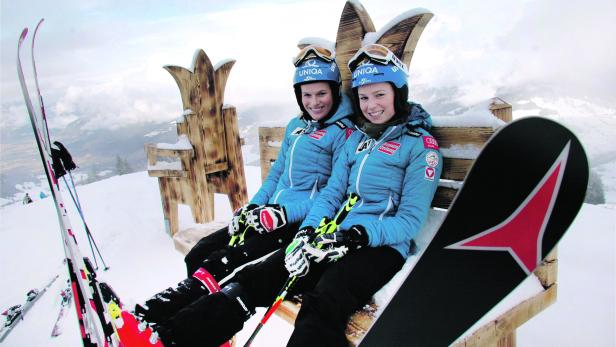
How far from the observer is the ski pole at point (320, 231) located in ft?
5.24

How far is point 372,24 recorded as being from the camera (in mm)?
2393

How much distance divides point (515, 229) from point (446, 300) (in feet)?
1.22

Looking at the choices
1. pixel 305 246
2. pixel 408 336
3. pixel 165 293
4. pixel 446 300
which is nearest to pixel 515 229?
pixel 446 300

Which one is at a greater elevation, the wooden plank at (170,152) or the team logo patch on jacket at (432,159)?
the team logo patch on jacket at (432,159)

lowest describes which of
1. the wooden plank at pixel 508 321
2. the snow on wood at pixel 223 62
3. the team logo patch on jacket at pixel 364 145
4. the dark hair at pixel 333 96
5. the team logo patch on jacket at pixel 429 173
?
the wooden plank at pixel 508 321

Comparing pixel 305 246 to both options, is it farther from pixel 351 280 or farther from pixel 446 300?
pixel 446 300

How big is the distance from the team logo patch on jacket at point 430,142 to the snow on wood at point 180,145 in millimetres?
2731

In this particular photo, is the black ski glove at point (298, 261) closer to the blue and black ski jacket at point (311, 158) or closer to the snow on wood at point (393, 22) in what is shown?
the blue and black ski jacket at point (311, 158)

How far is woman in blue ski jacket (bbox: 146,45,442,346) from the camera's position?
1.46 m

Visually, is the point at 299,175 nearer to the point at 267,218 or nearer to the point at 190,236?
the point at 267,218

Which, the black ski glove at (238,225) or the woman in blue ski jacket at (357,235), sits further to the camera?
the black ski glove at (238,225)

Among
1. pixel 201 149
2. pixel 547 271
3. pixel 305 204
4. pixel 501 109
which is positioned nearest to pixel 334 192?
pixel 305 204

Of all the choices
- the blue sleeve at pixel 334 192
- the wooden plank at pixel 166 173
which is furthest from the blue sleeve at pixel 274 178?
the wooden plank at pixel 166 173

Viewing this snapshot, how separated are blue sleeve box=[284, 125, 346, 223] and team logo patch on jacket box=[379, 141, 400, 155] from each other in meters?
0.37
